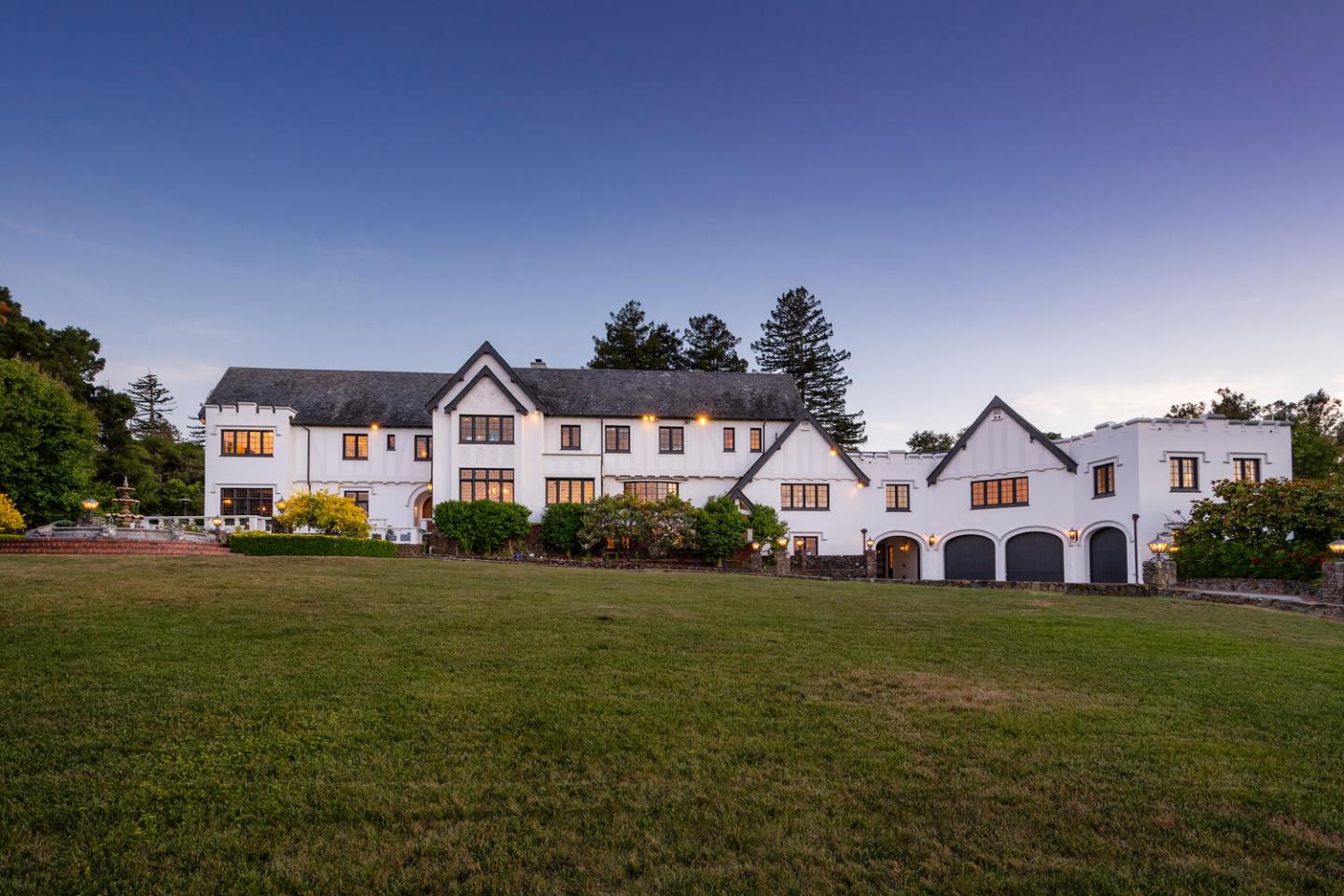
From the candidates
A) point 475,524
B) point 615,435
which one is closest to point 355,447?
point 475,524

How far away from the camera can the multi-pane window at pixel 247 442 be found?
104 ft

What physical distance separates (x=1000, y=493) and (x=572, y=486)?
64.3 feet

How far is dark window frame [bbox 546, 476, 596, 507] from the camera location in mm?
32344

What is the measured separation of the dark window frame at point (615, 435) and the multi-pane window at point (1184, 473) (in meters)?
22.6

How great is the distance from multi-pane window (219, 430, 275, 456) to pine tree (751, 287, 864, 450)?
37702 mm

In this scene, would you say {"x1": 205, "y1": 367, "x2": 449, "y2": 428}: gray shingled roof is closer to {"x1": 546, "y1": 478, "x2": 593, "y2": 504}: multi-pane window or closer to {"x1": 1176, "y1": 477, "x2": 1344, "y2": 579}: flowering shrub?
{"x1": 546, "y1": 478, "x2": 593, "y2": 504}: multi-pane window

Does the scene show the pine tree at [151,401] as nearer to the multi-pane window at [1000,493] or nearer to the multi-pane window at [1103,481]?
the multi-pane window at [1000,493]

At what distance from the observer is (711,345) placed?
57.2 m

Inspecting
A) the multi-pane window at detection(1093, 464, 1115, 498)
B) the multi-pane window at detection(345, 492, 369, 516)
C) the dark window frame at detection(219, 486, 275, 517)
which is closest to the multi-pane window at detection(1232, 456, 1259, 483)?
the multi-pane window at detection(1093, 464, 1115, 498)

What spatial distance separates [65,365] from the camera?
137 feet

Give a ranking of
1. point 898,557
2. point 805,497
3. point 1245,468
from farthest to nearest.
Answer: point 898,557 → point 805,497 → point 1245,468

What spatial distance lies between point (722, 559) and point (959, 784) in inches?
984

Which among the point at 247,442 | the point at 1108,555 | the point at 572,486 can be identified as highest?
the point at 247,442

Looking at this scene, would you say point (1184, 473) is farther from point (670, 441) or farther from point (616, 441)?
point (616, 441)
